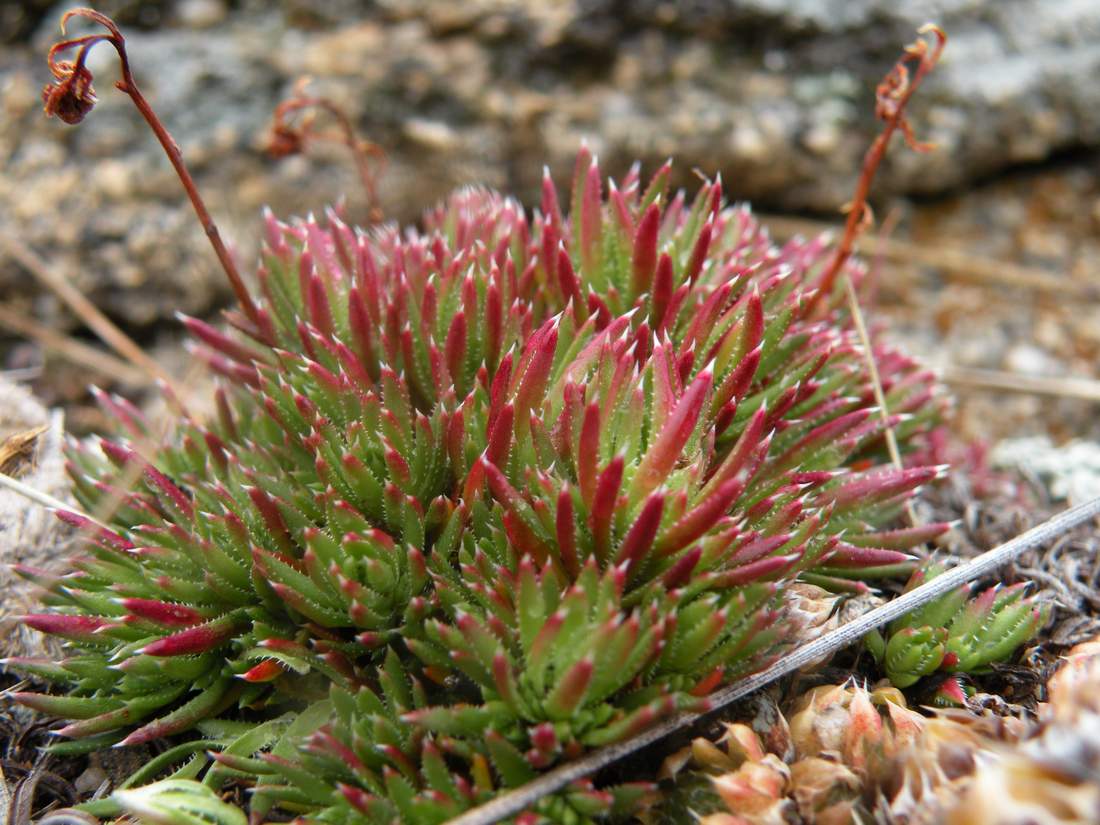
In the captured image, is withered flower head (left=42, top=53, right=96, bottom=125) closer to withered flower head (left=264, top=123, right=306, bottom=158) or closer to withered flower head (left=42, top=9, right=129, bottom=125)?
withered flower head (left=42, top=9, right=129, bottom=125)

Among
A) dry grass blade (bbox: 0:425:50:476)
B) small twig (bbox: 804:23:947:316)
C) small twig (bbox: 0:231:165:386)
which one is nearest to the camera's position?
small twig (bbox: 804:23:947:316)

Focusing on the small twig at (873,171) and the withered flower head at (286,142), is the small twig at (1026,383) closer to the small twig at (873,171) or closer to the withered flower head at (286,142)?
the small twig at (873,171)

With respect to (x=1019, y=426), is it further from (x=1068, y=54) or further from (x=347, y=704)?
(x=347, y=704)

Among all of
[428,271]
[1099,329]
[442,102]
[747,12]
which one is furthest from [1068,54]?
[428,271]

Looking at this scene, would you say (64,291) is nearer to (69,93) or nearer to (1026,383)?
(69,93)

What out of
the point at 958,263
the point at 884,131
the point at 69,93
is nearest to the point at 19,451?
the point at 69,93

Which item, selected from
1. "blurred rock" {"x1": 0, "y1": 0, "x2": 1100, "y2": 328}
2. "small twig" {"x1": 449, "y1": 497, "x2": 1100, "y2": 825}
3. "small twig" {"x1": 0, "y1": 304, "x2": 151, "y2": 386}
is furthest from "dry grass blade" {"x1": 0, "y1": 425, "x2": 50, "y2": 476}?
"small twig" {"x1": 449, "y1": 497, "x2": 1100, "y2": 825}
